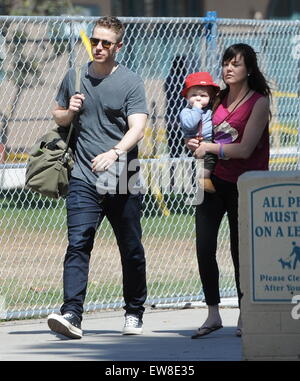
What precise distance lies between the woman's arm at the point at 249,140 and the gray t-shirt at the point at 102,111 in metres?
0.49

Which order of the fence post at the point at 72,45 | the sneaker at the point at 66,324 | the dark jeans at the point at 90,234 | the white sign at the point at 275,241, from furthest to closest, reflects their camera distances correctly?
1. the fence post at the point at 72,45
2. the dark jeans at the point at 90,234
3. the sneaker at the point at 66,324
4. the white sign at the point at 275,241

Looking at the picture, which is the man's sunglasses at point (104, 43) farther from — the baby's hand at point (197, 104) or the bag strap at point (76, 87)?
the baby's hand at point (197, 104)

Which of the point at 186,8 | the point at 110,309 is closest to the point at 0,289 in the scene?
the point at 110,309

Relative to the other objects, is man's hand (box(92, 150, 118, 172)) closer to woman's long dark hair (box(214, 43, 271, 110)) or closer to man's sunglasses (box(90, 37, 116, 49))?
man's sunglasses (box(90, 37, 116, 49))

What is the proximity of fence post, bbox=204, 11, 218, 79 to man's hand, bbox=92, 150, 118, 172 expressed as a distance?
2.78 metres

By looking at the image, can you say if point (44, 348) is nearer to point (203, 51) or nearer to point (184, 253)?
point (203, 51)

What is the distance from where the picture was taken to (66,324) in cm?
756

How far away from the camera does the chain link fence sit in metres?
9.64

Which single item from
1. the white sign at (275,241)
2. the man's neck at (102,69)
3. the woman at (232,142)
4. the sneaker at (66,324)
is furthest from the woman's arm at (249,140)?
the sneaker at (66,324)

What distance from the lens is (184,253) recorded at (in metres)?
11.9

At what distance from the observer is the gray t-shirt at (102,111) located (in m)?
7.66

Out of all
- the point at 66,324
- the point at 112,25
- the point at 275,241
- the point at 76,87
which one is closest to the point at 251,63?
the point at 112,25

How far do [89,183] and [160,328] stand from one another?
1376 mm

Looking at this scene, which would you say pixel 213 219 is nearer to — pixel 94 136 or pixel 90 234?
pixel 90 234
